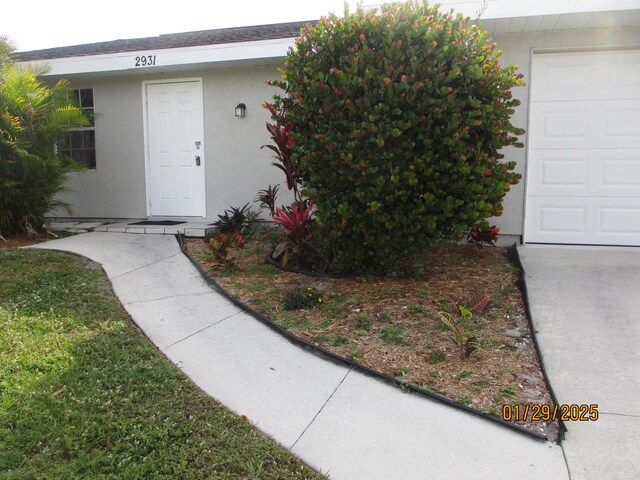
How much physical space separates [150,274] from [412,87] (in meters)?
3.41

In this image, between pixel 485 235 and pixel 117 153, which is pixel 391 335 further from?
pixel 117 153

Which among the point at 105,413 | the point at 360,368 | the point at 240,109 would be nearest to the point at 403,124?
the point at 360,368

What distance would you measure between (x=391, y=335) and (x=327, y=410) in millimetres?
1076

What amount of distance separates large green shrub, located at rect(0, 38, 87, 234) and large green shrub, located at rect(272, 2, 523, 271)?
4.17 metres

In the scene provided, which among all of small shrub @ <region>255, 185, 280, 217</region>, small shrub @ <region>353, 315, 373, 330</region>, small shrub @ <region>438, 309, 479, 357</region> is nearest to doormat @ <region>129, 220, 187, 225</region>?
small shrub @ <region>255, 185, 280, 217</region>

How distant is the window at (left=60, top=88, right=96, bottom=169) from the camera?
30.0ft

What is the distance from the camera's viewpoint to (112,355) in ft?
12.3

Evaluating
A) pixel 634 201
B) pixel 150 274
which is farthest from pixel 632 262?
pixel 150 274

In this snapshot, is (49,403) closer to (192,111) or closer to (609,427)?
(609,427)

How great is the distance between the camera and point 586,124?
656cm

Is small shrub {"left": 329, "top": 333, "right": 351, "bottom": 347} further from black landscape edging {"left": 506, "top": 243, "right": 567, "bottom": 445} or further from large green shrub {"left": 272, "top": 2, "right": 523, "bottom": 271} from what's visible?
black landscape edging {"left": 506, "top": 243, "right": 567, "bottom": 445}

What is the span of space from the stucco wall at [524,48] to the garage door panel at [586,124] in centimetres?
22
